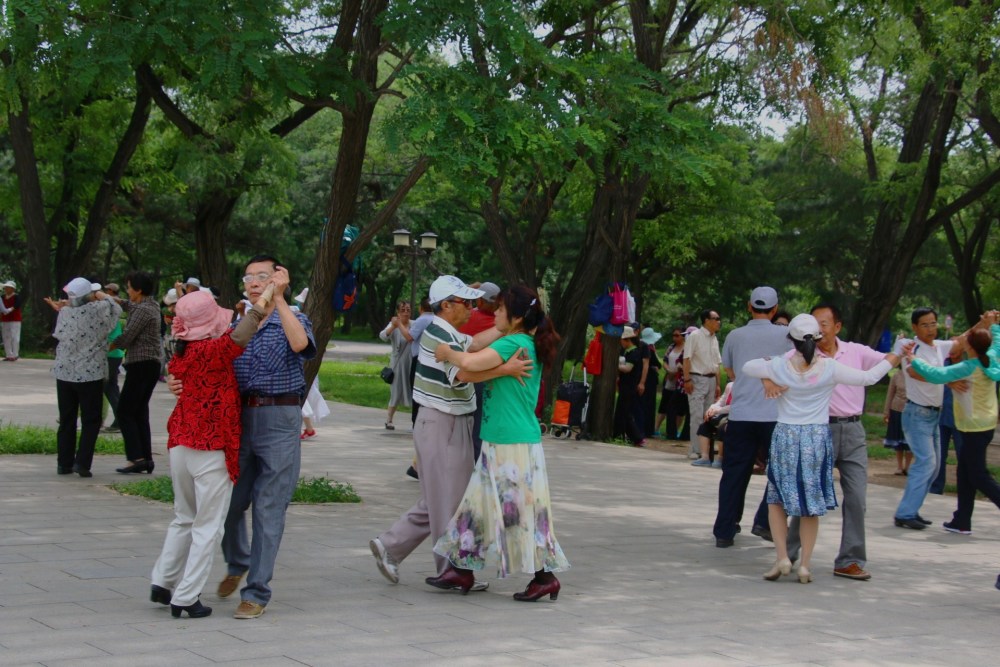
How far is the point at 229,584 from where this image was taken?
6453 millimetres

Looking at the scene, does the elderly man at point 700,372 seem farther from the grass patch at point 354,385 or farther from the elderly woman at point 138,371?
the elderly woman at point 138,371

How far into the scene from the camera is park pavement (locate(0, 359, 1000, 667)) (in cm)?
563

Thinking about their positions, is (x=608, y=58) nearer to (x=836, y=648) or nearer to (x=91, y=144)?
(x=836, y=648)

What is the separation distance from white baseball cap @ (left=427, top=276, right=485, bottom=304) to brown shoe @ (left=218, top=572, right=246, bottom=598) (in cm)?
185

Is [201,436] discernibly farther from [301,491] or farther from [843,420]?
[843,420]

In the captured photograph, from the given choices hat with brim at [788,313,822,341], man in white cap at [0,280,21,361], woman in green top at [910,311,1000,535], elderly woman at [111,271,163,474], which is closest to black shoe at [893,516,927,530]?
woman in green top at [910,311,1000,535]

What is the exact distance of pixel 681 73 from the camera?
1548 centimetres

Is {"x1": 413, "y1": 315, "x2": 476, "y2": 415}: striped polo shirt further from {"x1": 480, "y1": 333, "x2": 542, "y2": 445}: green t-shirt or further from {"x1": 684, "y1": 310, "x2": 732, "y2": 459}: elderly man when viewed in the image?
{"x1": 684, "y1": 310, "x2": 732, "y2": 459}: elderly man

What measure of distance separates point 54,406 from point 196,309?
39.1 feet

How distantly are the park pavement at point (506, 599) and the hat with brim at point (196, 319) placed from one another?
1390 millimetres

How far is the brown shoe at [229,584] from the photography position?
6453 mm

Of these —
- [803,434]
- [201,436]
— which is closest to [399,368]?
[803,434]

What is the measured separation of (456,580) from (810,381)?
2.53 m

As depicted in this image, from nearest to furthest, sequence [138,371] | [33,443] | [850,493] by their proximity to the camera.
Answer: [850,493], [138,371], [33,443]
